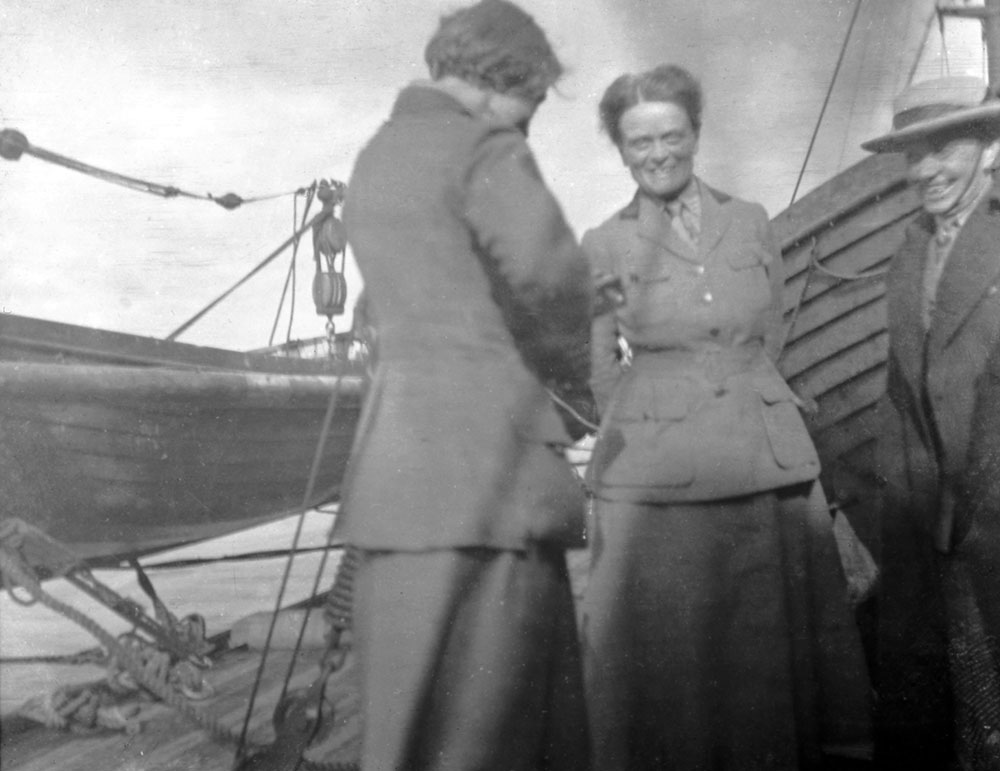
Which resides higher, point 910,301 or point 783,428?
point 910,301

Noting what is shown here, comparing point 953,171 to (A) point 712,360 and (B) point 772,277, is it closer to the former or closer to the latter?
(B) point 772,277

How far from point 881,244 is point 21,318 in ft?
9.72

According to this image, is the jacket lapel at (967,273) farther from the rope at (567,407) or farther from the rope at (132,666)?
the rope at (132,666)

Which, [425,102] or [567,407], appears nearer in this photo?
[425,102]

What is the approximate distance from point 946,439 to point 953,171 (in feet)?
2.06

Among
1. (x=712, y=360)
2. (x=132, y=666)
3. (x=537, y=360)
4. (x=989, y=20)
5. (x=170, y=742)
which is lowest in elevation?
(x=170, y=742)

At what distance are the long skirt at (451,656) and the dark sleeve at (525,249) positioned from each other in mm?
335

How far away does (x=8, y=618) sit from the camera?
444 cm

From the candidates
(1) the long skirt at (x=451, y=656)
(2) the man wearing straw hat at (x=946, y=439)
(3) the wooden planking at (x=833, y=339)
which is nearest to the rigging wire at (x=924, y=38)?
(2) the man wearing straw hat at (x=946, y=439)

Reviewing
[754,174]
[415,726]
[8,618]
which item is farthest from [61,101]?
[8,618]

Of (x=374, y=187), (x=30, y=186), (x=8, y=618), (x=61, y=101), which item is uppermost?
(x=61, y=101)

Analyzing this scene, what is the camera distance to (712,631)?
7.32ft

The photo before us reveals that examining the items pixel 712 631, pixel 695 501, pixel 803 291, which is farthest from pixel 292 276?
pixel 803 291

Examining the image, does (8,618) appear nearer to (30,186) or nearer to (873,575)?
(30,186)
